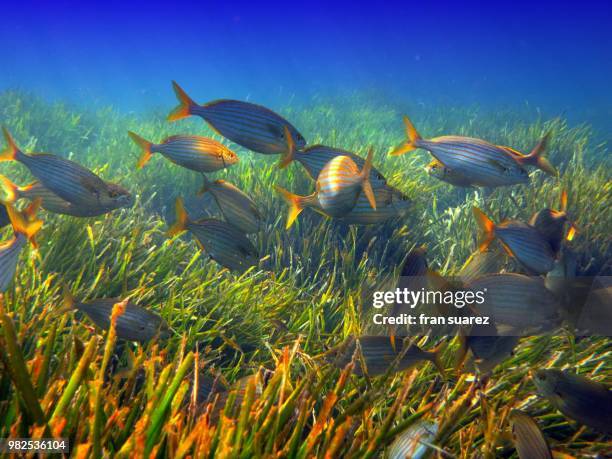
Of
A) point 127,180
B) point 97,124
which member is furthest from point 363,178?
point 97,124

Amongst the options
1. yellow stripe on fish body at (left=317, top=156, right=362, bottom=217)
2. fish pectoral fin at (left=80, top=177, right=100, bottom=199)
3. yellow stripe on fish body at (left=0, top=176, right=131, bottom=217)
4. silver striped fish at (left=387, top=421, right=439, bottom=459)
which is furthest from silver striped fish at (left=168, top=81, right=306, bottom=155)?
silver striped fish at (left=387, top=421, right=439, bottom=459)

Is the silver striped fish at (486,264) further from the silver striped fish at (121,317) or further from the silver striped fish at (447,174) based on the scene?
the silver striped fish at (121,317)

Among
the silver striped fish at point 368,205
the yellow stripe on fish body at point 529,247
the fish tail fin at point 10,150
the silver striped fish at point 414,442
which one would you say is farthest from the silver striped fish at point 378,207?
the fish tail fin at point 10,150

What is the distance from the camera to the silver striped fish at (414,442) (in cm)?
161

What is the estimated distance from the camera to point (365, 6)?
156000 mm

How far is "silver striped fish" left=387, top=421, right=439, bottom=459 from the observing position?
5.28ft

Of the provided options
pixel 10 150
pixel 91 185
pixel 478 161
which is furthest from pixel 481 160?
pixel 10 150

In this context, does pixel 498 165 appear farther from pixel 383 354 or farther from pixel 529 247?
pixel 383 354

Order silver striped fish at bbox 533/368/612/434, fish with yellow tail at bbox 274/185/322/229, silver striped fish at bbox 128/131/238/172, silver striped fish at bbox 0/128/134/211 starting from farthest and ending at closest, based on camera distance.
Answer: silver striped fish at bbox 128/131/238/172, fish with yellow tail at bbox 274/185/322/229, silver striped fish at bbox 0/128/134/211, silver striped fish at bbox 533/368/612/434

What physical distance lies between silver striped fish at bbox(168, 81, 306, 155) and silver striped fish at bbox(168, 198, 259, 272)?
0.69m

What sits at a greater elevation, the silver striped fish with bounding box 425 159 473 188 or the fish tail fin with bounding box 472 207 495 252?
the silver striped fish with bounding box 425 159 473 188

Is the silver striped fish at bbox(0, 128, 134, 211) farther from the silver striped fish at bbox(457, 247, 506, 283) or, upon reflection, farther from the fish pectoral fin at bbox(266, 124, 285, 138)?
the silver striped fish at bbox(457, 247, 506, 283)

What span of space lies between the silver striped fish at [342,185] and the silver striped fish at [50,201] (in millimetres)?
1718

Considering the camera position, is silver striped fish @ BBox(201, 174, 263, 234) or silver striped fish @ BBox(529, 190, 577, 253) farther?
silver striped fish @ BBox(201, 174, 263, 234)
